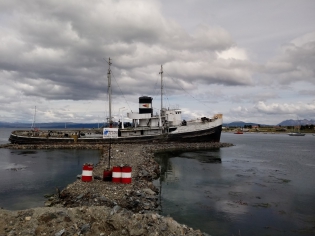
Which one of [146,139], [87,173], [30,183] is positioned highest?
[146,139]

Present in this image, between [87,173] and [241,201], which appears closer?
[87,173]

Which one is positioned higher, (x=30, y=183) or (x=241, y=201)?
(x=30, y=183)

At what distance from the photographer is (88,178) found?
14.6 m

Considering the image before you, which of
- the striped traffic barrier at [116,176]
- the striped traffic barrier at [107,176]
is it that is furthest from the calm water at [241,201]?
the striped traffic barrier at [107,176]

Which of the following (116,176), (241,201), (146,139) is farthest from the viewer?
(146,139)

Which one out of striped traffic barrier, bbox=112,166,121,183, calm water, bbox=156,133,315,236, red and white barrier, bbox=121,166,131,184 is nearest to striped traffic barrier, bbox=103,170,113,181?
striped traffic barrier, bbox=112,166,121,183

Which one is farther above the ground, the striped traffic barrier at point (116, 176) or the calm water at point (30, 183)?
the striped traffic barrier at point (116, 176)

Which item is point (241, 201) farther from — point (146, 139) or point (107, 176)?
point (146, 139)

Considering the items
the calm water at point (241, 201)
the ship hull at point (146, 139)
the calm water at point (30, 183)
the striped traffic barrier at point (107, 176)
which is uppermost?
the ship hull at point (146, 139)

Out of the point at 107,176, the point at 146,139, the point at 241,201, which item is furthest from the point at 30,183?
the point at 146,139

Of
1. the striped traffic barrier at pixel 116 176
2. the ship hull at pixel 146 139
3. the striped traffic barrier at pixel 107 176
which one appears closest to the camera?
the striped traffic barrier at pixel 116 176

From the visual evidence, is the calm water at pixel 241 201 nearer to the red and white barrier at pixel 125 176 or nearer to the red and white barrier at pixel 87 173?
the red and white barrier at pixel 125 176

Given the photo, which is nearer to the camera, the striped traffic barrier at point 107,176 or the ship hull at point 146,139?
the striped traffic barrier at point 107,176

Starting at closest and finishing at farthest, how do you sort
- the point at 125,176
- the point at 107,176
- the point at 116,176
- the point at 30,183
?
the point at 116,176 < the point at 125,176 < the point at 107,176 < the point at 30,183
